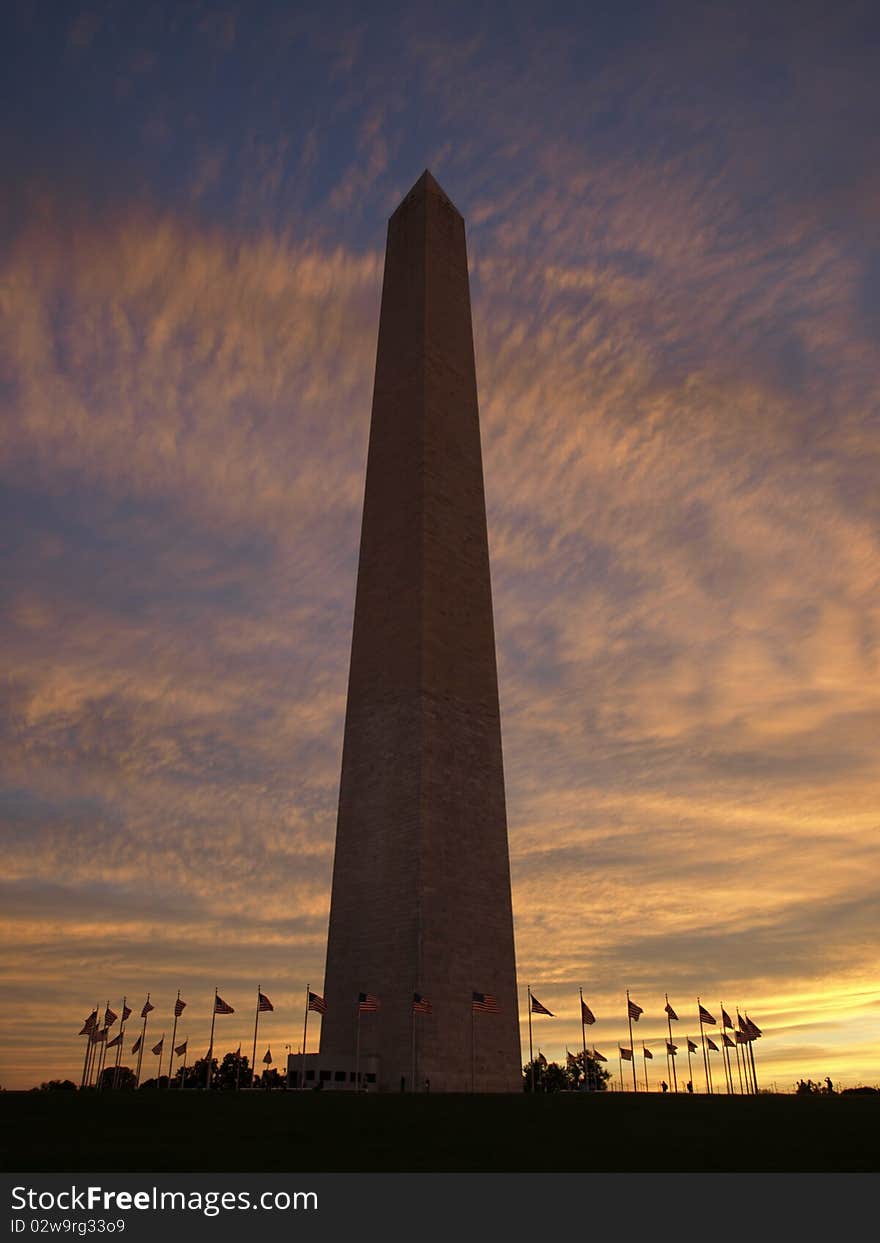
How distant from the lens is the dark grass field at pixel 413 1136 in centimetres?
1622

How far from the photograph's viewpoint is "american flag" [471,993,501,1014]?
33.6 m

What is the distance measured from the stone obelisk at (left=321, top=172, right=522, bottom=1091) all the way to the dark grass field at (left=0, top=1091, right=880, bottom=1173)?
24.4ft

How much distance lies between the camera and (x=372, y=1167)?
15.7m

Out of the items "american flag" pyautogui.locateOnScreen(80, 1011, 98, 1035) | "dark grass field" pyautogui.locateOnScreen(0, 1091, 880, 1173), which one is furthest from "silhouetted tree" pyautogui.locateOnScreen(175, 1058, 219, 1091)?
"dark grass field" pyautogui.locateOnScreen(0, 1091, 880, 1173)

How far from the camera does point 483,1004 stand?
33.8 m

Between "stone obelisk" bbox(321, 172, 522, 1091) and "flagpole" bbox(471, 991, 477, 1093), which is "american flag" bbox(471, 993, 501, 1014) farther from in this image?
"flagpole" bbox(471, 991, 477, 1093)

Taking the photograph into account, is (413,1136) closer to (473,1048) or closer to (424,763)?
(473,1048)

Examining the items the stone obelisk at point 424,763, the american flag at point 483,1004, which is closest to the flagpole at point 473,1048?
the stone obelisk at point 424,763

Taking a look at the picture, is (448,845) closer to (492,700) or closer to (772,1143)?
(492,700)

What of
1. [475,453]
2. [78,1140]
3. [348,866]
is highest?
[475,453]

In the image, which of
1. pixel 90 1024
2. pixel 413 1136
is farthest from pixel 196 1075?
pixel 413 1136

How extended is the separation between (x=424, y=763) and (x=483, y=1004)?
26.7ft
